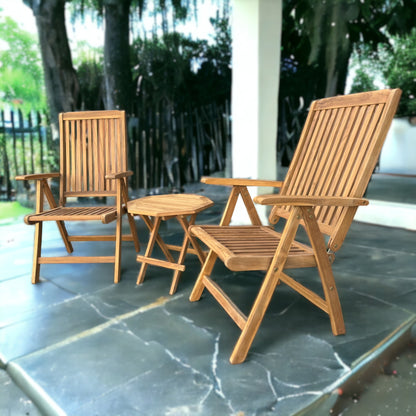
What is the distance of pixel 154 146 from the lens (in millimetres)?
5473

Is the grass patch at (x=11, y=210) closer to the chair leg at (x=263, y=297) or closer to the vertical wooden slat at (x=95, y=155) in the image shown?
the vertical wooden slat at (x=95, y=155)

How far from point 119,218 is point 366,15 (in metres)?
→ 3.79

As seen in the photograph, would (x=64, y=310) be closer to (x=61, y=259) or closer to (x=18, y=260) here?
(x=61, y=259)

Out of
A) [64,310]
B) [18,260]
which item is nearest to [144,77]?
[18,260]

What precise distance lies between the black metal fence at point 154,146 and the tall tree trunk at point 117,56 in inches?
12.7

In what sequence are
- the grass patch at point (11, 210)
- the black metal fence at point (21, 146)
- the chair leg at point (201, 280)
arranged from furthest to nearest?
the grass patch at point (11, 210), the black metal fence at point (21, 146), the chair leg at point (201, 280)

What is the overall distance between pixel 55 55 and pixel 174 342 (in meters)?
4.12

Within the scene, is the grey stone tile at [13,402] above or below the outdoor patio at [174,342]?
below

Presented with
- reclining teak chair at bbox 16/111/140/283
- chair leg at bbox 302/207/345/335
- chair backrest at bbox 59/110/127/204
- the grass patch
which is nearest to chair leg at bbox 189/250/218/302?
chair leg at bbox 302/207/345/335

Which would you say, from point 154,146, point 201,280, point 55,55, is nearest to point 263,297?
point 201,280

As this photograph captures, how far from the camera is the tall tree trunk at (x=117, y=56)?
4.96m

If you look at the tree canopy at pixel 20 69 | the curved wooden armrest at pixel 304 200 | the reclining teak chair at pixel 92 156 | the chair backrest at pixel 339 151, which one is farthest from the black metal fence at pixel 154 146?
the curved wooden armrest at pixel 304 200

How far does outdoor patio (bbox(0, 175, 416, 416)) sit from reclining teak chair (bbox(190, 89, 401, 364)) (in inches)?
5.7

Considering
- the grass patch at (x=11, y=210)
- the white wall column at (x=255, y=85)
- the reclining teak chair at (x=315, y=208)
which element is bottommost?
the grass patch at (x=11, y=210)
